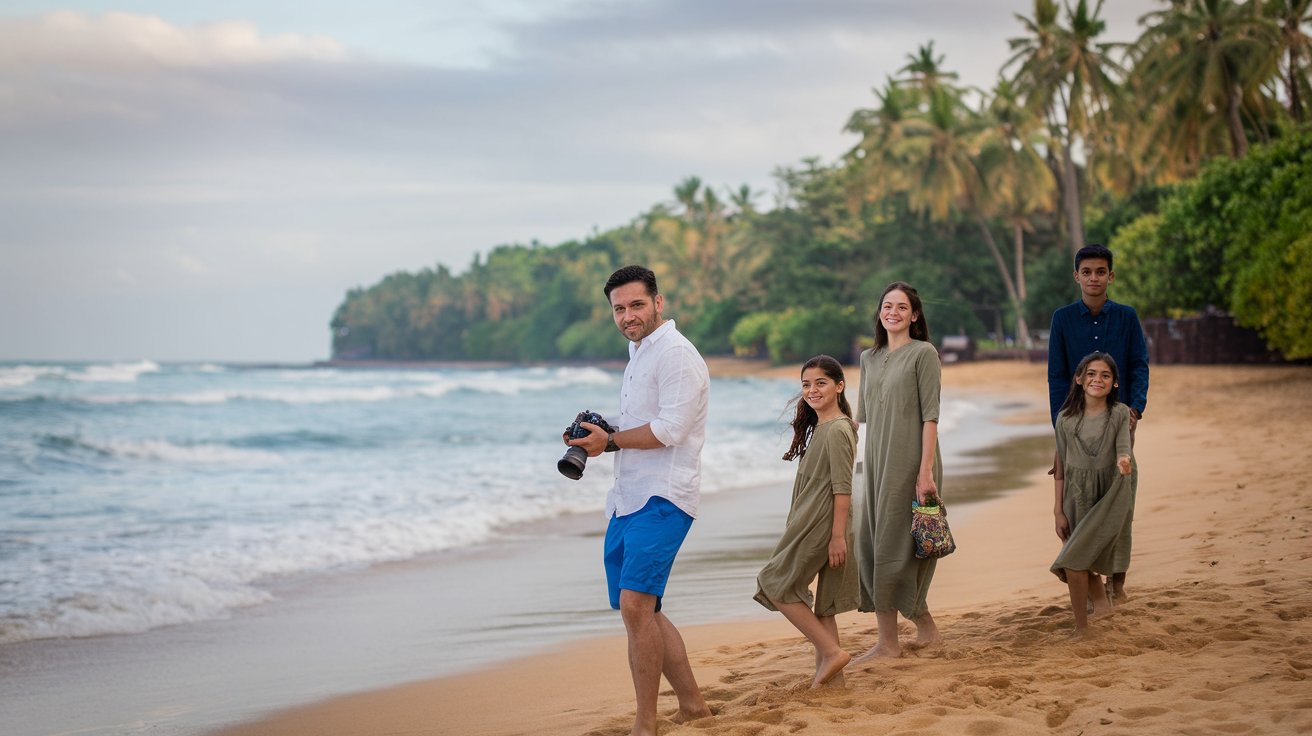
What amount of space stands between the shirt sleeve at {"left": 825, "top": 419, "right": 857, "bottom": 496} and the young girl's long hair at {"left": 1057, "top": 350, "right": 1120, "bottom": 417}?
1187 mm

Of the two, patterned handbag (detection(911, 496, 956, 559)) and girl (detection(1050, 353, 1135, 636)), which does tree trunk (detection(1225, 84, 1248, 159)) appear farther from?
patterned handbag (detection(911, 496, 956, 559))

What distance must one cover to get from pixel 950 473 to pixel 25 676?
9.36 metres

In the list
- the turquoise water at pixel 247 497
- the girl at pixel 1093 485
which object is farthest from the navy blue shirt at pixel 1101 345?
the turquoise water at pixel 247 497

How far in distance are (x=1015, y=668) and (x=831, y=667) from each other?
67 centimetres

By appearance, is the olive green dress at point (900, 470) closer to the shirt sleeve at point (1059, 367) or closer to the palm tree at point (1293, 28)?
the shirt sleeve at point (1059, 367)

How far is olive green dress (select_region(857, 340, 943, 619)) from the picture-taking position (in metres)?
4.41

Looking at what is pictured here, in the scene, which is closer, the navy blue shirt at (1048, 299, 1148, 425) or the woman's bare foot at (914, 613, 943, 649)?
the woman's bare foot at (914, 613, 943, 649)

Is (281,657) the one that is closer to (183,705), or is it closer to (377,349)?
(183,705)

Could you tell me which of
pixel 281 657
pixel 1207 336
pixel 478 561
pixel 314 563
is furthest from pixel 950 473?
pixel 1207 336

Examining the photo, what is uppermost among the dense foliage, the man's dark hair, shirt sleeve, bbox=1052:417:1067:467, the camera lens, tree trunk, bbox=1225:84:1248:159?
tree trunk, bbox=1225:84:1248:159

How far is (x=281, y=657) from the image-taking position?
18.7 feet

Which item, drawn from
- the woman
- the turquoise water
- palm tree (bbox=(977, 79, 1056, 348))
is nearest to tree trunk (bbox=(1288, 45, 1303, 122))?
palm tree (bbox=(977, 79, 1056, 348))

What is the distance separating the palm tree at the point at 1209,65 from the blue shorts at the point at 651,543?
95.4 ft

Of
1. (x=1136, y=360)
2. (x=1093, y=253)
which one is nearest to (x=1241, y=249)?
(x=1136, y=360)
